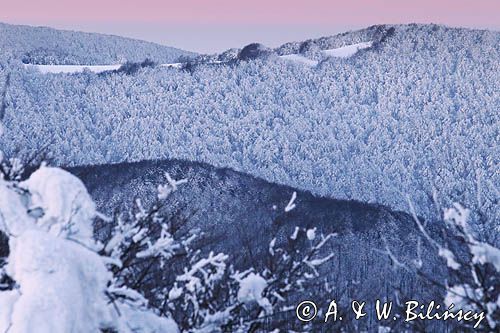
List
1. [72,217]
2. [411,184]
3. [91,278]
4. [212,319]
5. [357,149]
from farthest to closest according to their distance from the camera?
[357,149], [411,184], [212,319], [72,217], [91,278]

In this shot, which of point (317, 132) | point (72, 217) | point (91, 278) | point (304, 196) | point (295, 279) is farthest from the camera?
point (317, 132)

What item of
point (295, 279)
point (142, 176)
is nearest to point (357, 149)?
point (142, 176)

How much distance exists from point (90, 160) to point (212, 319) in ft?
470

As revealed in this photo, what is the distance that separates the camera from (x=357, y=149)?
18062cm

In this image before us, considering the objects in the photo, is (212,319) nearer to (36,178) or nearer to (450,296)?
(450,296)

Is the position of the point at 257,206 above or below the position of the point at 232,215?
above

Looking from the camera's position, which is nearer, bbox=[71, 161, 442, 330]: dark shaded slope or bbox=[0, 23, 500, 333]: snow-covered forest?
bbox=[0, 23, 500, 333]: snow-covered forest

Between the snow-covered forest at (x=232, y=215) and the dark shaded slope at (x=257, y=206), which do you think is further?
the dark shaded slope at (x=257, y=206)

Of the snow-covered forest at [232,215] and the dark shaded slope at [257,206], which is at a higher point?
the snow-covered forest at [232,215]

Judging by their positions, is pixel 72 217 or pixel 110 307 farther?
pixel 110 307

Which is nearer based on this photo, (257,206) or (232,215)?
(232,215)

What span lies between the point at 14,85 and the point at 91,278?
199m

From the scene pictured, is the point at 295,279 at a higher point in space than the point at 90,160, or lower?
higher

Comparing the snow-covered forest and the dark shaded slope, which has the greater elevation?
the snow-covered forest
